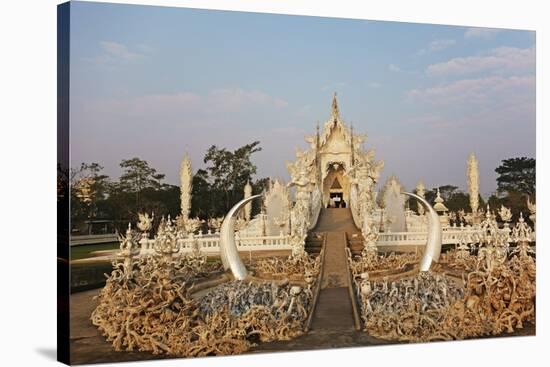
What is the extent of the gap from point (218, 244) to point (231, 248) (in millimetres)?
165

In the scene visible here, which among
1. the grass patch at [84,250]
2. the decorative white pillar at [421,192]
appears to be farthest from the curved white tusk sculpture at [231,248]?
the decorative white pillar at [421,192]

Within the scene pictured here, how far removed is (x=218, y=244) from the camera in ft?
33.7

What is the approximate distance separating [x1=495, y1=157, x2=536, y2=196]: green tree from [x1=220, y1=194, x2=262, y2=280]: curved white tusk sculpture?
3.36 metres

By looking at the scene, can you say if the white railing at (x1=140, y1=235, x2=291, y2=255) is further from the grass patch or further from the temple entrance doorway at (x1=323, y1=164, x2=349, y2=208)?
the temple entrance doorway at (x1=323, y1=164, x2=349, y2=208)

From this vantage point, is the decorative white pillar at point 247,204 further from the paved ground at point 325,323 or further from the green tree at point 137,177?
the green tree at point 137,177

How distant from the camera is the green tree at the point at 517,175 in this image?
11.5 metres

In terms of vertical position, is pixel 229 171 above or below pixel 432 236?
above

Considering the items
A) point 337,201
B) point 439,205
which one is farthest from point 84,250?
point 439,205

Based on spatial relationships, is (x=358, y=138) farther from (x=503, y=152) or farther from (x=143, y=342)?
(x=143, y=342)

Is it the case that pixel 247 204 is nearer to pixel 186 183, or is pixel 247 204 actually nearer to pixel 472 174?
pixel 186 183

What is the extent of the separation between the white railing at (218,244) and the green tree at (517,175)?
9.46 ft

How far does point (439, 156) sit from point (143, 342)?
424cm

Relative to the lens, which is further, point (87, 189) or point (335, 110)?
point (335, 110)

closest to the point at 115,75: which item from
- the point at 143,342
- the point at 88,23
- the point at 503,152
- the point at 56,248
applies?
the point at 88,23
